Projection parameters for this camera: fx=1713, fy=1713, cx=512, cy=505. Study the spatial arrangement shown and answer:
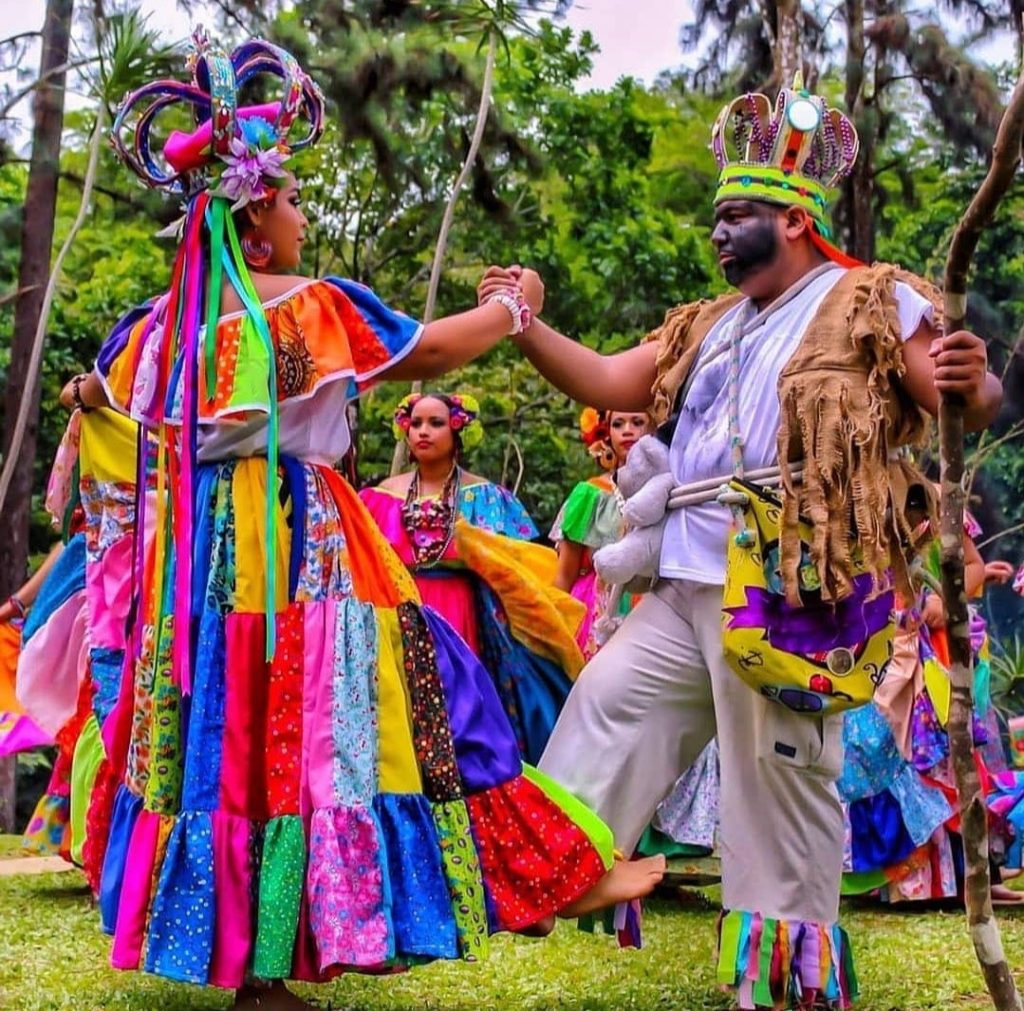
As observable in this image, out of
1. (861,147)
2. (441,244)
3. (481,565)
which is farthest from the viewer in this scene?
(861,147)

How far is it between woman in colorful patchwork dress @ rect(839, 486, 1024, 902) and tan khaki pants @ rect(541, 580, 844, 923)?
8.78 ft

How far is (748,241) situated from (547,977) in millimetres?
2104

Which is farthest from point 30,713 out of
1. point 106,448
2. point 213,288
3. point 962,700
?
point 962,700

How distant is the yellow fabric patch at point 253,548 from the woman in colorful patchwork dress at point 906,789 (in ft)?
11.2

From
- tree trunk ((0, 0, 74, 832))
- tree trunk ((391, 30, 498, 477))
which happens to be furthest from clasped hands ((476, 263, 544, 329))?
tree trunk ((0, 0, 74, 832))

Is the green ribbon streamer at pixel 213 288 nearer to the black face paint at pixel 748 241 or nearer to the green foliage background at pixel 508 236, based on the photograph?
the black face paint at pixel 748 241

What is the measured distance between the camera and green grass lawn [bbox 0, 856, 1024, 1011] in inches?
172

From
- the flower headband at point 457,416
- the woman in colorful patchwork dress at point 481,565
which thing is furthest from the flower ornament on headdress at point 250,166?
the flower headband at point 457,416

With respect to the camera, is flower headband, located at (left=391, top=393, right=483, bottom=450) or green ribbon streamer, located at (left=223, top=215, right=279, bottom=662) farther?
flower headband, located at (left=391, top=393, right=483, bottom=450)

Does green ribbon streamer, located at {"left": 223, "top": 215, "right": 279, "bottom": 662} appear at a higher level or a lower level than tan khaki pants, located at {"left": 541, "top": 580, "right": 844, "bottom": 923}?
higher

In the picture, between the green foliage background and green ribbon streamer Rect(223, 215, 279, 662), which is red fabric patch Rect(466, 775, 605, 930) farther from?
the green foliage background

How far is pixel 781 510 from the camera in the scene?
12.5ft

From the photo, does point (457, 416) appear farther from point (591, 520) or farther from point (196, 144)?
point (196, 144)

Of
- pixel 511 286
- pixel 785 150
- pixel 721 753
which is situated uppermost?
pixel 785 150
